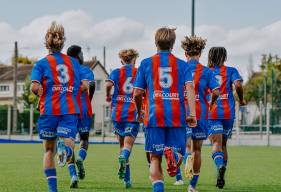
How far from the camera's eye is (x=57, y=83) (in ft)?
29.3

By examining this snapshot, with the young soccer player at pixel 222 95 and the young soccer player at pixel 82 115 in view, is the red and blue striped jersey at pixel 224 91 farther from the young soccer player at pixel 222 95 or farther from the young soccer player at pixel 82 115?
the young soccer player at pixel 82 115

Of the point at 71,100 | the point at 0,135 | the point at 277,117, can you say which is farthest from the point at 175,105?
the point at 0,135

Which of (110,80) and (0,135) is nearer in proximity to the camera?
(110,80)

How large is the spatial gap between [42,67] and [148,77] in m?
1.52

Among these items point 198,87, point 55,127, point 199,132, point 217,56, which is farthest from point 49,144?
point 217,56

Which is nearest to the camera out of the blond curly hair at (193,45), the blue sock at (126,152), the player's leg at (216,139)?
the blond curly hair at (193,45)

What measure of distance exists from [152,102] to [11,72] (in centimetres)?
10221

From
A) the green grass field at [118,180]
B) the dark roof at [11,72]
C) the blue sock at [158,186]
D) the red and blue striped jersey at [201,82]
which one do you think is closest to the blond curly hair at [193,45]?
the red and blue striped jersey at [201,82]

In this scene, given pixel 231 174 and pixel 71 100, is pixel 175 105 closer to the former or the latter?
pixel 71 100

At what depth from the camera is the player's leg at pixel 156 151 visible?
Result: 7.73m

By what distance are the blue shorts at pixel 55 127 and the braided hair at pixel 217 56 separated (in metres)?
3.46

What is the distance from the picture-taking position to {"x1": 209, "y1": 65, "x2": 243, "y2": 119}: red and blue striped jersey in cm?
1168

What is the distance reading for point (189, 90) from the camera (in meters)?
7.96

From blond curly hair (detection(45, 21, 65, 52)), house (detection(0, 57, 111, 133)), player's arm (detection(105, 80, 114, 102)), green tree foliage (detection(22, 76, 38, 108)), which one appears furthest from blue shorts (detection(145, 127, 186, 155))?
green tree foliage (detection(22, 76, 38, 108))
